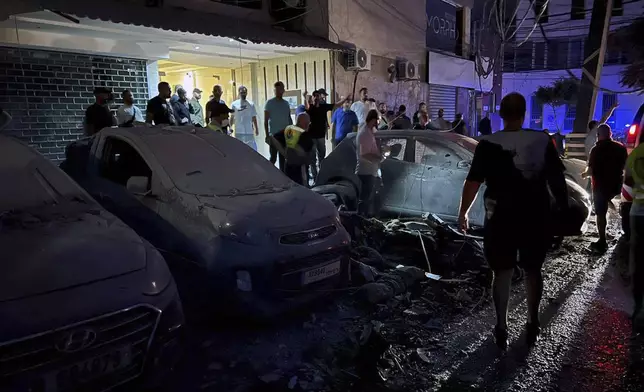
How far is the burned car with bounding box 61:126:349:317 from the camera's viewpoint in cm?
389

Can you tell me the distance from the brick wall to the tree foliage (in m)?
18.7

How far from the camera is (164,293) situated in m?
2.83

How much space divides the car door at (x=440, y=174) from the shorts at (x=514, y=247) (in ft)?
9.59

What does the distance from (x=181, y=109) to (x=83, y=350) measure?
6594 mm

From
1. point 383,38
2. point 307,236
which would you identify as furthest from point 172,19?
point 383,38

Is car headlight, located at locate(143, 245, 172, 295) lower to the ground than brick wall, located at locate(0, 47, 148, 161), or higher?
lower

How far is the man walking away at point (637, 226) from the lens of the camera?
3.98 meters

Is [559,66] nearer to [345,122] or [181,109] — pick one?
[345,122]

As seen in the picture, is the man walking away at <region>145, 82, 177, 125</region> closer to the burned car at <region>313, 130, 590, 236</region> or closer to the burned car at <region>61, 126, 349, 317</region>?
the burned car at <region>61, 126, 349, 317</region>

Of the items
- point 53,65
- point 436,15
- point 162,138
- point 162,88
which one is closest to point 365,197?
point 162,138

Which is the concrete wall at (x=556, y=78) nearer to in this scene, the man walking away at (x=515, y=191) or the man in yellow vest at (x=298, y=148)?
the man in yellow vest at (x=298, y=148)

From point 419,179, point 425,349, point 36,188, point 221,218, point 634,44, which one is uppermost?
point 634,44

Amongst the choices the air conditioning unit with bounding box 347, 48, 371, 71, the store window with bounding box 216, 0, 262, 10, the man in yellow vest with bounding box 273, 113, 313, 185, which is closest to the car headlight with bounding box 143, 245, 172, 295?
the man in yellow vest with bounding box 273, 113, 313, 185

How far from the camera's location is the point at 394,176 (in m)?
7.34
